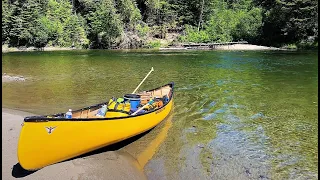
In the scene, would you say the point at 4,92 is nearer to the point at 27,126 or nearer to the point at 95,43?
the point at 27,126

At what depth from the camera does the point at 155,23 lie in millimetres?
78438

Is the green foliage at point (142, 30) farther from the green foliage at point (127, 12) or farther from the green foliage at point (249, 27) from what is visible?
the green foliage at point (249, 27)

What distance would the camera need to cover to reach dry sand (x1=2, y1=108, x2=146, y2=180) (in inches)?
281

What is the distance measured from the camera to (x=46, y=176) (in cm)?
709

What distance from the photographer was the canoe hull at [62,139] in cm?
705

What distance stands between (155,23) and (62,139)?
241 ft

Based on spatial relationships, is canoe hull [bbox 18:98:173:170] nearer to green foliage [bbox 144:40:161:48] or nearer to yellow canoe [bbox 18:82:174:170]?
yellow canoe [bbox 18:82:174:170]

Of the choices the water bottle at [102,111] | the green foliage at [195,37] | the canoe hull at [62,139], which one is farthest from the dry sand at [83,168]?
the green foliage at [195,37]

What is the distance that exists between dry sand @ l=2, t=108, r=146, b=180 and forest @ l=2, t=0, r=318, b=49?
55.5 m

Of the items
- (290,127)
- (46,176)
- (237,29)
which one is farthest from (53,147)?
(237,29)

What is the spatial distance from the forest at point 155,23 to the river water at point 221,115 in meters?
40.7

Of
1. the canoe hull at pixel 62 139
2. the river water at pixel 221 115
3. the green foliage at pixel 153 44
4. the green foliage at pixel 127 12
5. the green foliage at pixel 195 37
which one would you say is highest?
the green foliage at pixel 127 12

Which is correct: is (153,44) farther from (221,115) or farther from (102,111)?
(102,111)

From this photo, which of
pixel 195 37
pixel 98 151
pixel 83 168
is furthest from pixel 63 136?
pixel 195 37
